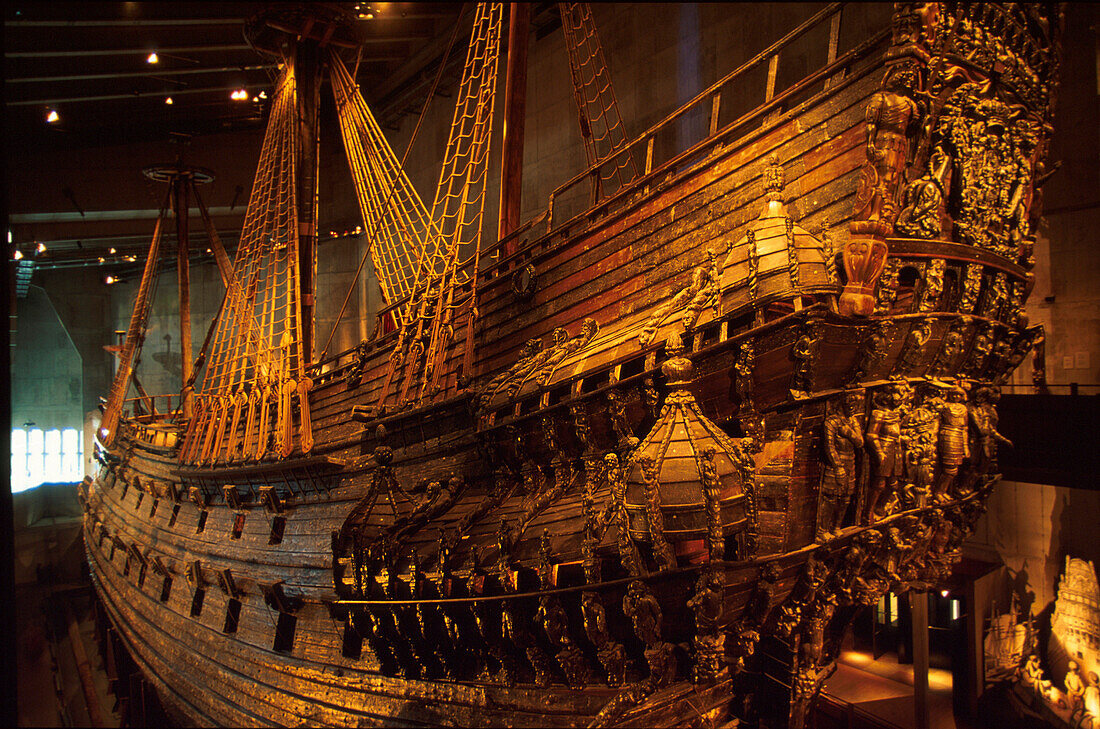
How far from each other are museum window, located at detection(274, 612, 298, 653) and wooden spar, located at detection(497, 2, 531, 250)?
314cm

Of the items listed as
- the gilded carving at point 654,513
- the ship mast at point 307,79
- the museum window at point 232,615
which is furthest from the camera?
the ship mast at point 307,79

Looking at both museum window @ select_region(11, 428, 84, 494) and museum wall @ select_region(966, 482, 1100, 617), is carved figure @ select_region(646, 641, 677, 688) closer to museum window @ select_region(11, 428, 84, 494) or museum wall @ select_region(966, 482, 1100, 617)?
museum window @ select_region(11, 428, 84, 494)

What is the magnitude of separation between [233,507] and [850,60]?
5.21 meters

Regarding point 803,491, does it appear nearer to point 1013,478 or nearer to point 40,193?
point 1013,478

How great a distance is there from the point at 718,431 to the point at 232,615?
4180mm

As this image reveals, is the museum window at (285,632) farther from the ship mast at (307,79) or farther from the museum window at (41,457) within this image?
the ship mast at (307,79)

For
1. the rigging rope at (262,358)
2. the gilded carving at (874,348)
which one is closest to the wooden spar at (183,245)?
the rigging rope at (262,358)

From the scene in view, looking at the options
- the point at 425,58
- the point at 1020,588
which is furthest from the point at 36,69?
the point at 425,58

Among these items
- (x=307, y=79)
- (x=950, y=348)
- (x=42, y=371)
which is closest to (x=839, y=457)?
(x=950, y=348)

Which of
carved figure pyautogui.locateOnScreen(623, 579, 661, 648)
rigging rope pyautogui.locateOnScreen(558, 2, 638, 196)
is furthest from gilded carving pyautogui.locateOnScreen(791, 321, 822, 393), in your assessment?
rigging rope pyautogui.locateOnScreen(558, 2, 638, 196)

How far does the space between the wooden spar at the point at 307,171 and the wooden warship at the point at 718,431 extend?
3.25m

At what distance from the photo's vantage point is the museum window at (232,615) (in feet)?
15.8

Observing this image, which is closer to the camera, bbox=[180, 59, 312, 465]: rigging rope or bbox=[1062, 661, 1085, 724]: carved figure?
bbox=[1062, 661, 1085, 724]: carved figure

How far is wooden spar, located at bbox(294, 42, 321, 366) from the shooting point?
692 centimetres
